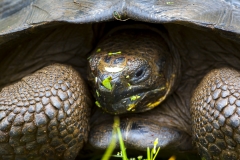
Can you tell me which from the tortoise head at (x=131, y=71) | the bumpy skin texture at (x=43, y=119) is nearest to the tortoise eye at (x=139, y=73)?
the tortoise head at (x=131, y=71)

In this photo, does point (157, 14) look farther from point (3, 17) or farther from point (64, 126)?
point (3, 17)

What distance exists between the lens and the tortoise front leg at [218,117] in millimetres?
2939

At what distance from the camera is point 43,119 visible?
3.08 metres

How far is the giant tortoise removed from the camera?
3.09 meters

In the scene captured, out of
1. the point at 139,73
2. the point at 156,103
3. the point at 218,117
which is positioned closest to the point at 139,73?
the point at 139,73

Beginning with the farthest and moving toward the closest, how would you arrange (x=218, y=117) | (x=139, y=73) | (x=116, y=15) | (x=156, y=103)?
(x=156, y=103) → (x=139, y=73) → (x=116, y=15) → (x=218, y=117)

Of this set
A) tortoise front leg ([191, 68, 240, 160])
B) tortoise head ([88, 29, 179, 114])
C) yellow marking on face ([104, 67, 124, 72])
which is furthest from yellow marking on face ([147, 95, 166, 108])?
yellow marking on face ([104, 67, 124, 72])

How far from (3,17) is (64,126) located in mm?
1071

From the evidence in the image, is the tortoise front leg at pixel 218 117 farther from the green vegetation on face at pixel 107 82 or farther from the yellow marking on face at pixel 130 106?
the green vegetation on face at pixel 107 82

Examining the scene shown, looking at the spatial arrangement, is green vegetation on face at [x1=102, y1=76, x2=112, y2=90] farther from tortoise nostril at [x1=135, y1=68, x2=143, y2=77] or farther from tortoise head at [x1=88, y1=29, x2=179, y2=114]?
tortoise nostril at [x1=135, y1=68, x2=143, y2=77]

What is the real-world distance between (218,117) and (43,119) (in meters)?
1.07

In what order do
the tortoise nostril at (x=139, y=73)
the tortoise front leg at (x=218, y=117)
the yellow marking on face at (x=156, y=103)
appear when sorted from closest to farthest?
the tortoise front leg at (x=218, y=117), the tortoise nostril at (x=139, y=73), the yellow marking on face at (x=156, y=103)

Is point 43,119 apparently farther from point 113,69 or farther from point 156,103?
point 156,103

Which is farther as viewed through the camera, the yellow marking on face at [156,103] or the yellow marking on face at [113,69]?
the yellow marking on face at [156,103]
